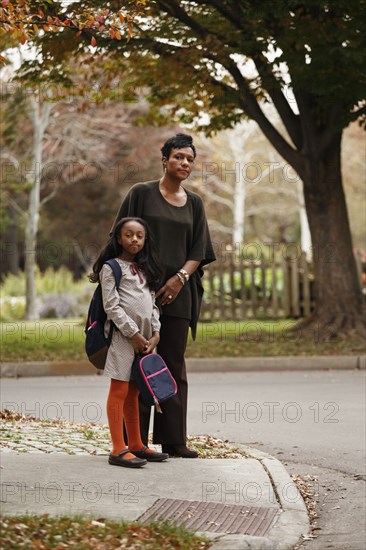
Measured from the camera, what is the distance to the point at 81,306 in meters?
30.6

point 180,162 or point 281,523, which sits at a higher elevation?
point 180,162

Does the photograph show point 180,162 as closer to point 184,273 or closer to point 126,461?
point 184,273

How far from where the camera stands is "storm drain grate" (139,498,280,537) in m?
6.12

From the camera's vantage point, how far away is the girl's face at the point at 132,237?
737cm

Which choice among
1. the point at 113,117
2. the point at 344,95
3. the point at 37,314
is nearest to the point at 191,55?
the point at 344,95

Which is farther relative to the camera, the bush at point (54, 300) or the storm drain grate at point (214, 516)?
the bush at point (54, 300)

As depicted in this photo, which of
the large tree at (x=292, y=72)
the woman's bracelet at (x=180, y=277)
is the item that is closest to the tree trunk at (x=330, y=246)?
the large tree at (x=292, y=72)

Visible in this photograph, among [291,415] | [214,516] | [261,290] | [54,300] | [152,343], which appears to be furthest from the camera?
[54,300]

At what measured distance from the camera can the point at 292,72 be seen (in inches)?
A: 644

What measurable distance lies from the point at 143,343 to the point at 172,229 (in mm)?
Answer: 914

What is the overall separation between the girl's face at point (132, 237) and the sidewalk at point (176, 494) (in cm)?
138

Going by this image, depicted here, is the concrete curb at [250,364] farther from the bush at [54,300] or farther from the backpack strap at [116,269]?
the bush at [54,300]

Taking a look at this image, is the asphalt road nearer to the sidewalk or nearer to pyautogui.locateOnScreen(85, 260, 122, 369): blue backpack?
the sidewalk

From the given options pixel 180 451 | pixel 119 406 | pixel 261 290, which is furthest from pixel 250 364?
pixel 261 290
